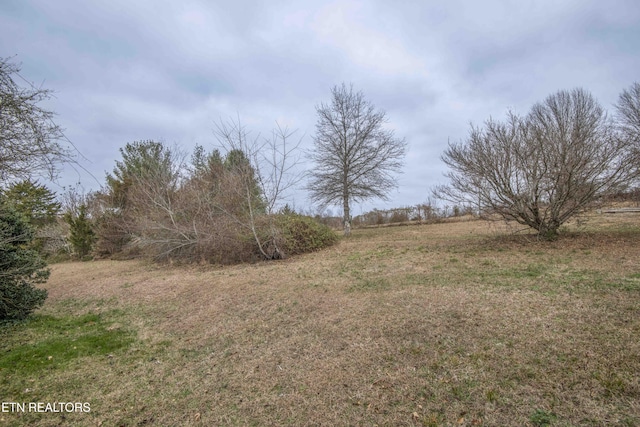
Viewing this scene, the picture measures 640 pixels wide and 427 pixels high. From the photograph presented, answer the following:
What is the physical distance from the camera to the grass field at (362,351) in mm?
2398

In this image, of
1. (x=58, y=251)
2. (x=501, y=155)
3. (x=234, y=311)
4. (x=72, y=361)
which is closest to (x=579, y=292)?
(x=501, y=155)

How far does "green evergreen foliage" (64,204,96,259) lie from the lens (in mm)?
17859

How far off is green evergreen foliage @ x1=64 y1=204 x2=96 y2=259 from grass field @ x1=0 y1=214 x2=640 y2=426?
13912 mm

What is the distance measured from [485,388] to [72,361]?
16.0 ft

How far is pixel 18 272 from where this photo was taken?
16.5 ft

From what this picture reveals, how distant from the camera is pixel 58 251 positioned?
20406 mm

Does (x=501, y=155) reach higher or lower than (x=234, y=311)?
higher

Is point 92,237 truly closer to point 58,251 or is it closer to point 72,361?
point 58,251

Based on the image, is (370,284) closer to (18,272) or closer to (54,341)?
(54,341)

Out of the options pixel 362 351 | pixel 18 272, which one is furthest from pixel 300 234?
pixel 362 351

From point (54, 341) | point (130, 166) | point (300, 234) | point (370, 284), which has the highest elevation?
point (130, 166)

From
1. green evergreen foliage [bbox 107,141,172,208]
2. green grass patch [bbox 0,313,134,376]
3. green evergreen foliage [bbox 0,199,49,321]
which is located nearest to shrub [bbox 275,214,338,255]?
green grass patch [bbox 0,313,134,376]

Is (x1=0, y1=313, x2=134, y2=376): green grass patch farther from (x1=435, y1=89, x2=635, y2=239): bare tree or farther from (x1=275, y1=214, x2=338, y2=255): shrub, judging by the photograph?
(x1=435, y1=89, x2=635, y2=239): bare tree

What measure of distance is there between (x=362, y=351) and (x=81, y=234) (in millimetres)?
20965
